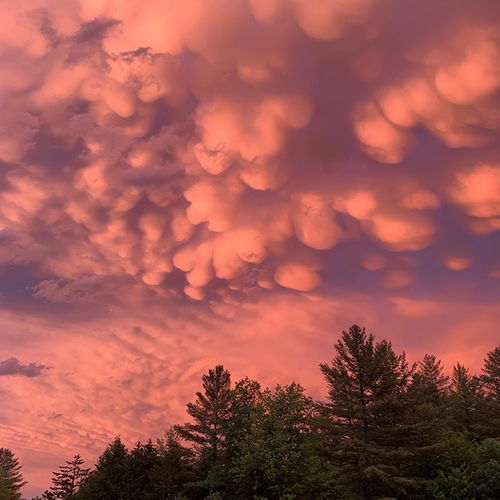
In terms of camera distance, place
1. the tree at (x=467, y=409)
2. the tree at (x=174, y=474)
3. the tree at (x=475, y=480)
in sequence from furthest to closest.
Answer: the tree at (x=467, y=409), the tree at (x=174, y=474), the tree at (x=475, y=480)

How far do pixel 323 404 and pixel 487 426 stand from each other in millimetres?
24974

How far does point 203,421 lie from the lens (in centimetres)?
5334

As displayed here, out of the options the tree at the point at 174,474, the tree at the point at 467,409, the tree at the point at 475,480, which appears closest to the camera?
the tree at the point at 475,480

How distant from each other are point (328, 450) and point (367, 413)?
178 inches

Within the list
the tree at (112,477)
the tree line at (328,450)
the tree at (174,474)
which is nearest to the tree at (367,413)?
the tree line at (328,450)

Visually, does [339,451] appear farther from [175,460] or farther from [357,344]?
[175,460]

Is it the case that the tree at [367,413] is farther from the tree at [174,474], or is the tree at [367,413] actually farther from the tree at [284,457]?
the tree at [174,474]

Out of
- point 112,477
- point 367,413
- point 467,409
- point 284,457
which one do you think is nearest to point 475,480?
point 367,413

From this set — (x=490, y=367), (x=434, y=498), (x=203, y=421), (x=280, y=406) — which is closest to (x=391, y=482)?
(x=434, y=498)

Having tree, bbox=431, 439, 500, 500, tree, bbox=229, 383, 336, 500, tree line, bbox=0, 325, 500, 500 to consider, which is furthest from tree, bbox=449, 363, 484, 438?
tree, bbox=229, 383, 336, 500

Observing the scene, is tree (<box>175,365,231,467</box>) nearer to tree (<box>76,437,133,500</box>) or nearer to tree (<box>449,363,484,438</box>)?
tree (<box>76,437,133,500</box>)

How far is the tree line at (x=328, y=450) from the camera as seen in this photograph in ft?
129

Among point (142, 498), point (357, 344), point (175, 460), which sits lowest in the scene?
point (142, 498)

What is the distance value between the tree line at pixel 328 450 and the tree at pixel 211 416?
0.11 meters
